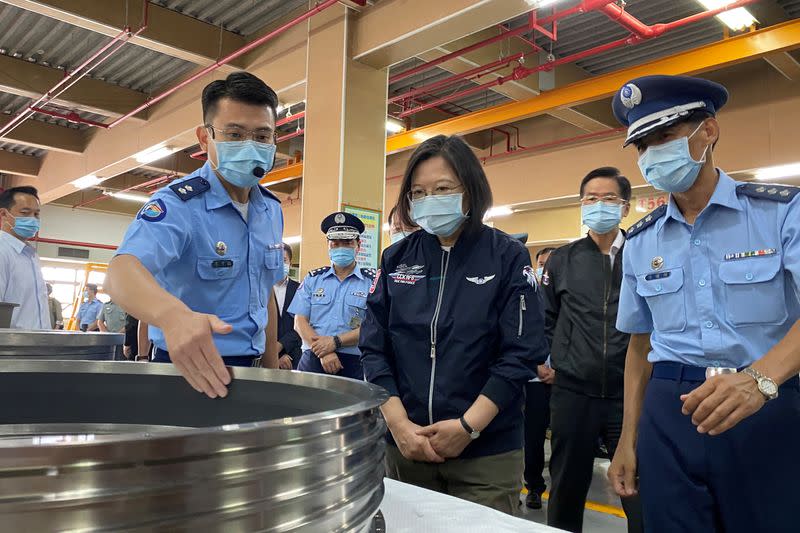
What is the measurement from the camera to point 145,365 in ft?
2.74

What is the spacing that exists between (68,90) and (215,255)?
709 cm

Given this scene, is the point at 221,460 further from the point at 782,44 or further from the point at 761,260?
the point at 782,44

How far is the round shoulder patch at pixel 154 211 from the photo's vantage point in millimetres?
1292

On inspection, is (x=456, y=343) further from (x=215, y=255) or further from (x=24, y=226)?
(x=24, y=226)

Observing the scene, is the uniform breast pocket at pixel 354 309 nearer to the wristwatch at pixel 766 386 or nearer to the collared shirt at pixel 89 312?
the wristwatch at pixel 766 386

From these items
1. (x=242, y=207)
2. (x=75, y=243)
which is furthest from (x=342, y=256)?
(x=75, y=243)

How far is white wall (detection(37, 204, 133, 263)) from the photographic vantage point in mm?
12984

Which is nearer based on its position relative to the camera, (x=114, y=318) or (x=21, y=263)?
(x=21, y=263)

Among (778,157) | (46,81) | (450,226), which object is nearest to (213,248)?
(450,226)

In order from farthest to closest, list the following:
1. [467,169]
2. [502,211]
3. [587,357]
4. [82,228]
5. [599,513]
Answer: [82,228] < [502,211] < [599,513] < [587,357] < [467,169]

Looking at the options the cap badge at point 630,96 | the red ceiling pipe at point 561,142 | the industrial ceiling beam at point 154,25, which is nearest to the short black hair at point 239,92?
the cap badge at point 630,96

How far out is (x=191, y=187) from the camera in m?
1.46

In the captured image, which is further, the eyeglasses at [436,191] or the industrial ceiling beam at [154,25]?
the industrial ceiling beam at [154,25]

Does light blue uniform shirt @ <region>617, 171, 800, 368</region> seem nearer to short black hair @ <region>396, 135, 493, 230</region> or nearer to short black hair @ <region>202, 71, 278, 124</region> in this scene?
short black hair @ <region>396, 135, 493, 230</region>
